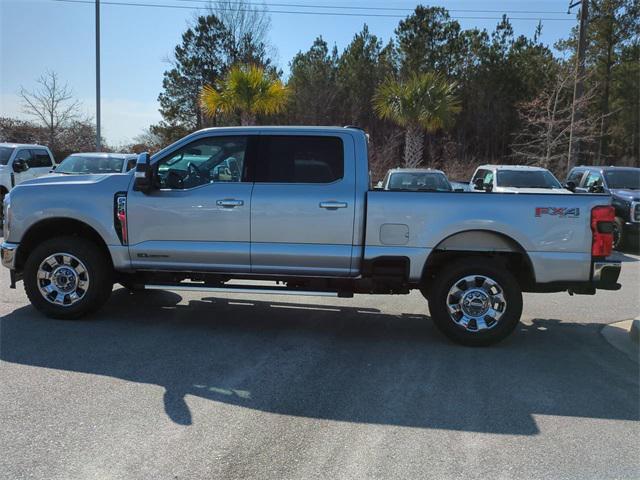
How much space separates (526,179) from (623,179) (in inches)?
116

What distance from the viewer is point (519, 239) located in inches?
219

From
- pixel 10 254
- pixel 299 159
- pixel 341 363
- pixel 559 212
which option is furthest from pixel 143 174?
pixel 559 212

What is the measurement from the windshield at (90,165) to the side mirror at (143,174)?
7503mm

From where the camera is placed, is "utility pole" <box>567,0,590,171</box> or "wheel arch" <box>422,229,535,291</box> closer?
→ "wheel arch" <box>422,229,535,291</box>

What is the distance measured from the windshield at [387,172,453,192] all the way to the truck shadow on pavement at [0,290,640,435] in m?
7.07

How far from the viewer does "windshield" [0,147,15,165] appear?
48.9 ft

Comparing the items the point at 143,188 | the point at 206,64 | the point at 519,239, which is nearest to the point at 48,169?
the point at 143,188

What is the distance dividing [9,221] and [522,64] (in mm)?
29103

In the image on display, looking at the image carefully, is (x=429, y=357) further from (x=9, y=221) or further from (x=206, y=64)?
(x=206, y=64)

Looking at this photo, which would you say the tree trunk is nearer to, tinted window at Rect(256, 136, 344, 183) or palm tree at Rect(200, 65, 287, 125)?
palm tree at Rect(200, 65, 287, 125)

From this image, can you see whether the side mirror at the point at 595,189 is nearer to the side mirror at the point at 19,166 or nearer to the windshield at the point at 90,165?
the windshield at the point at 90,165

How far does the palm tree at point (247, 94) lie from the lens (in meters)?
18.2

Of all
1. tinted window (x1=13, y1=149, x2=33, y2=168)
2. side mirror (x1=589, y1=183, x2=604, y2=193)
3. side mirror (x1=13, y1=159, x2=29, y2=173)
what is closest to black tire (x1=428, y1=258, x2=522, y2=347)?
side mirror (x1=589, y1=183, x2=604, y2=193)

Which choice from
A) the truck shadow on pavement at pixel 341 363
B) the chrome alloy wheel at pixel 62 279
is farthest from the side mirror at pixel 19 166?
the chrome alloy wheel at pixel 62 279
